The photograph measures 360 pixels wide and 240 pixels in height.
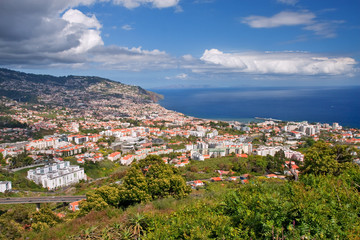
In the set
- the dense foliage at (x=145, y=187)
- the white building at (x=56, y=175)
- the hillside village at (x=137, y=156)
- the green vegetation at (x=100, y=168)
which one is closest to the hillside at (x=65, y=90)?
the hillside village at (x=137, y=156)

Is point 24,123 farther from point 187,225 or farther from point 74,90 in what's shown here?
point 74,90

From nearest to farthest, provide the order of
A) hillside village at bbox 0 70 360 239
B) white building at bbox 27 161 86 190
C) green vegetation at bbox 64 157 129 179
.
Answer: hillside village at bbox 0 70 360 239 → white building at bbox 27 161 86 190 → green vegetation at bbox 64 157 129 179

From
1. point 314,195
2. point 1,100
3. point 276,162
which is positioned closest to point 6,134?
point 1,100

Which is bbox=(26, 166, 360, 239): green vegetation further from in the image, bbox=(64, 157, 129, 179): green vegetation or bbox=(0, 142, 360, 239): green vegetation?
bbox=(64, 157, 129, 179): green vegetation

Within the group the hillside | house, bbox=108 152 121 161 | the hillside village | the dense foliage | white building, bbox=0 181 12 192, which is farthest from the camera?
the hillside

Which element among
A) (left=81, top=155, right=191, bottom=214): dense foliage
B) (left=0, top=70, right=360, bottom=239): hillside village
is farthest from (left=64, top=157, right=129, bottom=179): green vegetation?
(left=81, top=155, right=191, bottom=214): dense foliage

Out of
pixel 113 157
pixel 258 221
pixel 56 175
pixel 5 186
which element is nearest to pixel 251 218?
pixel 258 221
